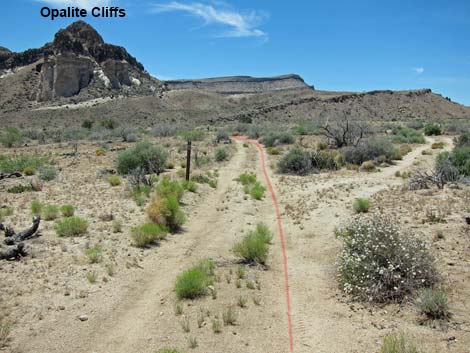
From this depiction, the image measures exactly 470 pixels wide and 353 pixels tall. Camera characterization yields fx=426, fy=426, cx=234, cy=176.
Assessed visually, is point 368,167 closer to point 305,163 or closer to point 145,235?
point 305,163

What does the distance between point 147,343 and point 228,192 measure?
37.5ft

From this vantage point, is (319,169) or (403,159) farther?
(403,159)

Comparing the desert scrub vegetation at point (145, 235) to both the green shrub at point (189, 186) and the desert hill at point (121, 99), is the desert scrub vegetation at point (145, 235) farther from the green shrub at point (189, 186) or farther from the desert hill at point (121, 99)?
the desert hill at point (121, 99)

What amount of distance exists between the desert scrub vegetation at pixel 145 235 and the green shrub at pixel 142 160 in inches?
389

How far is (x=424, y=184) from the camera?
14.9 meters

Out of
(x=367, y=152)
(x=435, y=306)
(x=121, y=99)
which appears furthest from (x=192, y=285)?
(x=121, y=99)

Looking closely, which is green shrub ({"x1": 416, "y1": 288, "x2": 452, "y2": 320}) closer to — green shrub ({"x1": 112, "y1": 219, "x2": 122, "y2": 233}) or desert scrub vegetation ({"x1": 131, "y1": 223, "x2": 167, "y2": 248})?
desert scrub vegetation ({"x1": 131, "y1": 223, "x2": 167, "y2": 248})

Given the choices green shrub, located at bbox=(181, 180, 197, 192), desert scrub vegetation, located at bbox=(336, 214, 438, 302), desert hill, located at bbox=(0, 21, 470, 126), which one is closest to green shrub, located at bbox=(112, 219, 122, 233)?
green shrub, located at bbox=(181, 180, 197, 192)

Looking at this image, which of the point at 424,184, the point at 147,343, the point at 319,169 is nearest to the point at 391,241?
the point at 147,343

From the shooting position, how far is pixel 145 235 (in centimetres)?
1023

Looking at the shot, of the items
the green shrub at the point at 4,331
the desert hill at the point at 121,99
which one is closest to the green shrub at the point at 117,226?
the green shrub at the point at 4,331

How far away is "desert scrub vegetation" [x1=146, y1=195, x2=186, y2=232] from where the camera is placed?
37.9 feet

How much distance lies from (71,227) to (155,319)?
4.88m

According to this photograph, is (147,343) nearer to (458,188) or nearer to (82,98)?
(458,188)
